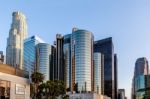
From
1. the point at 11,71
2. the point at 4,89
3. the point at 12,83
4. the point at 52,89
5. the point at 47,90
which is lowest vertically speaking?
the point at 47,90

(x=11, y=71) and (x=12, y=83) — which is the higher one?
(x=11, y=71)

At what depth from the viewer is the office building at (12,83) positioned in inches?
3012

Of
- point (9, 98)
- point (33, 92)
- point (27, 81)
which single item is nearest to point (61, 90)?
point (33, 92)

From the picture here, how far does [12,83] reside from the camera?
3123 inches

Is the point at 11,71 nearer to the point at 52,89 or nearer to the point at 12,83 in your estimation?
the point at 12,83

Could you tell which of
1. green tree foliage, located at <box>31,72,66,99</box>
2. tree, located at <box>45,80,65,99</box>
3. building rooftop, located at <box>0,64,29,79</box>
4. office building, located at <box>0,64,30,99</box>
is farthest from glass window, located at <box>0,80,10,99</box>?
tree, located at <box>45,80,65,99</box>

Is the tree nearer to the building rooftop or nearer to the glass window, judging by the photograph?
the building rooftop

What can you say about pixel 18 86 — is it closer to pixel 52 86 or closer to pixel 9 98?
pixel 9 98

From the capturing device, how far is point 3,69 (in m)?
77.2

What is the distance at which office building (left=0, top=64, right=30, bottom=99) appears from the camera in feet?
251

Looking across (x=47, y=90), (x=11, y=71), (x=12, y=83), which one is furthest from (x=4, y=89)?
(x=47, y=90)

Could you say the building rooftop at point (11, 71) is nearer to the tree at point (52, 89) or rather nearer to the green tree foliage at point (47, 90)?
the green tree foliage at point (47, 90)

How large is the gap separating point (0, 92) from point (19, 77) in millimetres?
7420

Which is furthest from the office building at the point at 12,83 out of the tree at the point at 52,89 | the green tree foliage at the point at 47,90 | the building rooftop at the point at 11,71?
the tree at the point at 52,89
